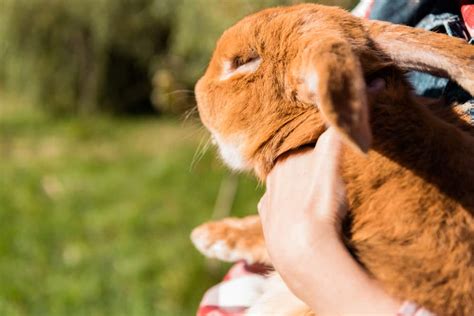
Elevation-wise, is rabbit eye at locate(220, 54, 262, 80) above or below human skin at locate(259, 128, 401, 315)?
above

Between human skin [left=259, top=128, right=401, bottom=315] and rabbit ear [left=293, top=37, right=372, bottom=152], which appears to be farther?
human skin [left=259, top=128, right=401, bottom=315]

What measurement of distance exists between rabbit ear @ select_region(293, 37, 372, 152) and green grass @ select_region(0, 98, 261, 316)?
1.34 metres

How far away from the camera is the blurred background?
3730 millimetres

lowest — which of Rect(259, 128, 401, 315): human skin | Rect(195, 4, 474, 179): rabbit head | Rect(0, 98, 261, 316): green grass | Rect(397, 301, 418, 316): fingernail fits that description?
Rect(0, 98, 261, 316): green grass

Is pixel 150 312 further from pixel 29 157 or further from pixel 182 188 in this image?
pixel 29 157

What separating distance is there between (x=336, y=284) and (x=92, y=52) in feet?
20.6

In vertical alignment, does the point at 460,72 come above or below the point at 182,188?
above

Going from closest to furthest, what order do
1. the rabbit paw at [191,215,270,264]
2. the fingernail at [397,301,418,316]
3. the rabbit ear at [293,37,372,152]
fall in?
the rabbit ear at [293,37,372,152] → the fingernail at [397,301,418,316] → the rabbit paw at [191,215,270,264]

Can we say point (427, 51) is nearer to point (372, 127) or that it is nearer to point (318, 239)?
point (372, 127)

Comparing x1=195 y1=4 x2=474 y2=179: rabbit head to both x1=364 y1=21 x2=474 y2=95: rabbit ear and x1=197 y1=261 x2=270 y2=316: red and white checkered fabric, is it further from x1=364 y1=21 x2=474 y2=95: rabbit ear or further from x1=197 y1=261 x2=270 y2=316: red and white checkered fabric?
x1=197 y1=261 x2=270 y2=316: red and white checkered fabric

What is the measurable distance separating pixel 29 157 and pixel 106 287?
235 centimetres

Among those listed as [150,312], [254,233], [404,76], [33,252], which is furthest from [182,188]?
[404,76]

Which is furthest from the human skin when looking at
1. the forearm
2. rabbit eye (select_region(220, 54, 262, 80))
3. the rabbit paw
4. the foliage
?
the foliage

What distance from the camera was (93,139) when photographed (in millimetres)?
6543
